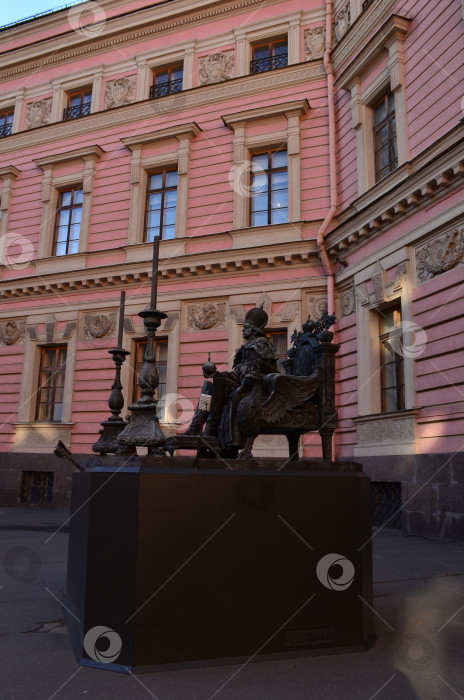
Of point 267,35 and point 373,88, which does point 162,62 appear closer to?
point 267,35

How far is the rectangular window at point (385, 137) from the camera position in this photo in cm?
1097

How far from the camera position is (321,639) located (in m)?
3.22

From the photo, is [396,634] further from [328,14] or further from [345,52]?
[328,14]

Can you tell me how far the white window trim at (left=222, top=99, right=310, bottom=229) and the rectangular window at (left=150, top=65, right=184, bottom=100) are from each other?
2.39 meters

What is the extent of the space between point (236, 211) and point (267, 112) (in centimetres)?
252

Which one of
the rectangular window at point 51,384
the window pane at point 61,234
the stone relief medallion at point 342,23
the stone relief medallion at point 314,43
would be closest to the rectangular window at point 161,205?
the window pane at point 61,234

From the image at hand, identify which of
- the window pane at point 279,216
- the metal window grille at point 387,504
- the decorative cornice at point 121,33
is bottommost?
the metal window grille at point 387,504

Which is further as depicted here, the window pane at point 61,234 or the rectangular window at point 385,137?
the window pane at point 61,234

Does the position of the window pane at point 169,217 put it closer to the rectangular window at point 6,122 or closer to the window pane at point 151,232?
the window pane at point 151,232

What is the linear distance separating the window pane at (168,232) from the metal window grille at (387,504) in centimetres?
790

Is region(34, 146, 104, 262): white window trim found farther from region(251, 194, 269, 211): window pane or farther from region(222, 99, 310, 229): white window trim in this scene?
region(251, 194, 269, 211): window pane

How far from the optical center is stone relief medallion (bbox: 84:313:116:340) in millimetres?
14383

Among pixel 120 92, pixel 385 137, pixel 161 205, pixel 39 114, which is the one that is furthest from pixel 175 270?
pixel 39 114

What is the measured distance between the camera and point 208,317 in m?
13.3
